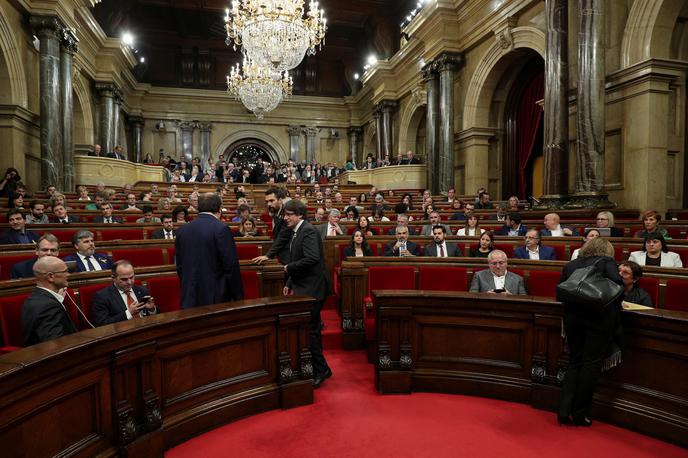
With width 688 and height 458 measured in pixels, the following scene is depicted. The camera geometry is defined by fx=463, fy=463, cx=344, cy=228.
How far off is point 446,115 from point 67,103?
32.9 ft

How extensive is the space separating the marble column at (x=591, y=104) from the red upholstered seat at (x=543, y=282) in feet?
13.5

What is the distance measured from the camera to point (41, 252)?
12.1 feet

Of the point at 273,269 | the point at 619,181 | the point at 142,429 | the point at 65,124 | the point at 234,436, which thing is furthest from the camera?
the point at 65,124

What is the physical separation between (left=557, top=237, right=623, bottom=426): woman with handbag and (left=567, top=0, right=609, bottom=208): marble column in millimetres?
5425

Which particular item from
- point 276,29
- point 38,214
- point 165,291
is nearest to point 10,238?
point 38,214

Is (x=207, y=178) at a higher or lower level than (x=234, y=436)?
higher

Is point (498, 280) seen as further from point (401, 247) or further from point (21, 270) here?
point (21, 270)

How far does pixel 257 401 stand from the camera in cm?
295

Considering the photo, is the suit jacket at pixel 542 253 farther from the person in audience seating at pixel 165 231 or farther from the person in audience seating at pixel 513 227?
the person in audience seating at pixel 165 231

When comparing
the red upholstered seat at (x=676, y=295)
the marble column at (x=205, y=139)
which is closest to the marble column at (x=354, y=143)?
the marble column at (x=205, y=139)

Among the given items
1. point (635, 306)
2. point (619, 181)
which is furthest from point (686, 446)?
point (619, 181)

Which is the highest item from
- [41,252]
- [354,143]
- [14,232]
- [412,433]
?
[354,143]

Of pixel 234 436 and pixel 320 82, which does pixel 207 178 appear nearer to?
pixel 320 82

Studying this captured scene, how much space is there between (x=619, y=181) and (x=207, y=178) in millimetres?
12566
